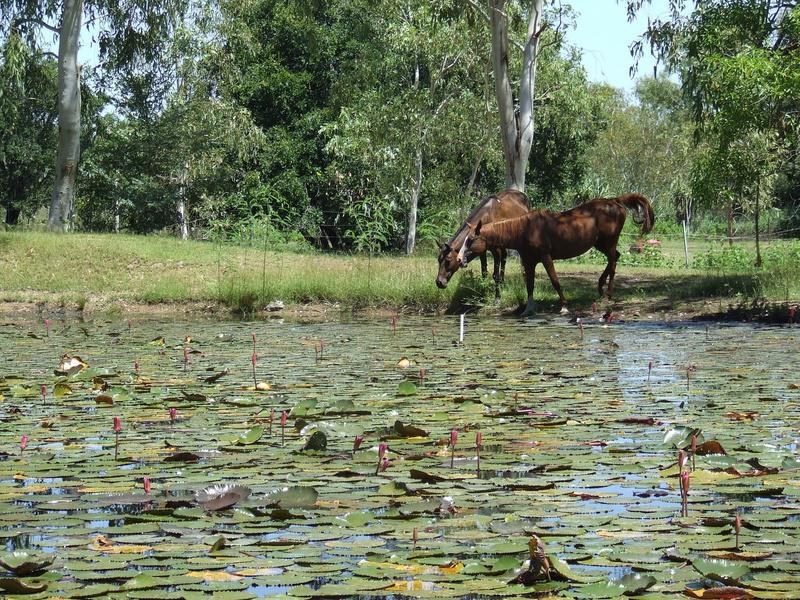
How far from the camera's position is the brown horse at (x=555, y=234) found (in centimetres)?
2059

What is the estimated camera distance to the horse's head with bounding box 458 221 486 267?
2058 cm

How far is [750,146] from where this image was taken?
2195cm

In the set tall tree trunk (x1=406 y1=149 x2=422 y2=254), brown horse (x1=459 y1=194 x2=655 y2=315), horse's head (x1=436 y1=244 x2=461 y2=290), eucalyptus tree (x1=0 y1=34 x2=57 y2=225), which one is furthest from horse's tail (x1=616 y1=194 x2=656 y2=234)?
eucalyptus tree (x1=0 y1=34 x2=57 y2=225)

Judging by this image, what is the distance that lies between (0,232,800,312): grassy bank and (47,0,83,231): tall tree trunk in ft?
14.8

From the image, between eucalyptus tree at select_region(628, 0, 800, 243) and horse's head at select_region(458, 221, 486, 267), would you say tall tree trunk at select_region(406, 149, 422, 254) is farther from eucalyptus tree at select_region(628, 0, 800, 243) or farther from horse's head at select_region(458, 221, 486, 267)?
horse's head at select_region(458, 221, 486, 267)

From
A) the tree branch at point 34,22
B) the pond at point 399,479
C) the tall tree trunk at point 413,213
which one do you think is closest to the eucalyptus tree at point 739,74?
the pond at point 399,479

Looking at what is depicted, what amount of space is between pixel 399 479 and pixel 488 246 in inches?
575

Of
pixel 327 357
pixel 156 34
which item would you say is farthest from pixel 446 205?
pixel 327 357

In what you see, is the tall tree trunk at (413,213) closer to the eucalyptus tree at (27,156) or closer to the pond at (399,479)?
the eucalyptus tree at (27,156)

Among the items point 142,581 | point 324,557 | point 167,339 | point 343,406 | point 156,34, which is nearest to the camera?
point 142,581

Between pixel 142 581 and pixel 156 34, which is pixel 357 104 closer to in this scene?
pixel 156 34

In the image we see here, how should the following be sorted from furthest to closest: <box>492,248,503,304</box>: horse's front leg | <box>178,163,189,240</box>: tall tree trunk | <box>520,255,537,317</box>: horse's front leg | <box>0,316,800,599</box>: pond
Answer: <box>178,163,189,240</box>: tall tree trunk → <box>492,248,503,304</box>: horse's front leg → <box>520,255,537,317</box>: horse's front leg → <box>0,316,800,599</box>: pond

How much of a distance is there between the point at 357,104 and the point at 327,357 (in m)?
26.1

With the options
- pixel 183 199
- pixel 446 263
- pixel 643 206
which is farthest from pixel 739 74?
pixel 183 199
